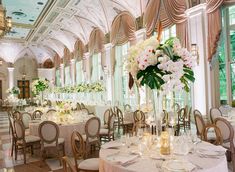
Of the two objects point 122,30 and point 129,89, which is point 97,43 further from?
point 129,89

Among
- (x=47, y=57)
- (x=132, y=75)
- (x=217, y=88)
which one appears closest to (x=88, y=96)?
(x=217, y=88)

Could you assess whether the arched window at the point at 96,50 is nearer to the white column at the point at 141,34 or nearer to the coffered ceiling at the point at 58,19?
the coffered ceiling at the point at 58,19

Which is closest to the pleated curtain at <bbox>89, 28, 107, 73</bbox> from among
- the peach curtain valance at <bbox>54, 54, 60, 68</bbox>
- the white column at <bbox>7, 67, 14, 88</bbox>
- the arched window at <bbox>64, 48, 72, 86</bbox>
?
the arched window at <bbox>64, 48, 72, 86</bbox>

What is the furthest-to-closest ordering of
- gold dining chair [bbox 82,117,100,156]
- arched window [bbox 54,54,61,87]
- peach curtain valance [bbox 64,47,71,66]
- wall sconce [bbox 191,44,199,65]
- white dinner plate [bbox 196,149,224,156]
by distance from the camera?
arched window [bbox 54,54,61,87] < peach curtain valance [bbox 64,47,71,66] < wall sconce [bbox 191,44,199,65] < gold dining chair [bbox 82,117,100,156] < white dinner plate [bbox 196,149,224,156]

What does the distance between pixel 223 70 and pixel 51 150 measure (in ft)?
16.5

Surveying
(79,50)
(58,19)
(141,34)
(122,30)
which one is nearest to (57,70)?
(79,50)

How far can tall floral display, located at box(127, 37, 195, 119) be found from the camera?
2152 millimetres

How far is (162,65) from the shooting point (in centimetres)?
218

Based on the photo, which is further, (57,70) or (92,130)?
(57,70)

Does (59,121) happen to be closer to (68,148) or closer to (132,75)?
(68,148)

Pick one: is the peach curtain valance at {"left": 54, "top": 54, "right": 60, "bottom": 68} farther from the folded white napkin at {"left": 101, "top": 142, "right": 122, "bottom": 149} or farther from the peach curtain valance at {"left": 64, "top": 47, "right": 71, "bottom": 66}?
the folded white napkin at {"left": 101, "top": 142, "right": 122, "bottom": 149}

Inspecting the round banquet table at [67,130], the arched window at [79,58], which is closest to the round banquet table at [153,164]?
the round banquet table at [67,130]

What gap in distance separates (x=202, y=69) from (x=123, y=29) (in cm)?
482

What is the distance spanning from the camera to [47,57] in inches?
888
